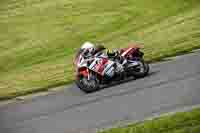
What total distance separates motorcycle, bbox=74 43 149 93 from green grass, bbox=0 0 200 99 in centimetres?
327

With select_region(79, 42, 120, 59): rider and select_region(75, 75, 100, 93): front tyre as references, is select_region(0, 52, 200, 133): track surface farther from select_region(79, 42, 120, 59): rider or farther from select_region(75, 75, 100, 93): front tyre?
select_region(79, 42, 120, 59): rider

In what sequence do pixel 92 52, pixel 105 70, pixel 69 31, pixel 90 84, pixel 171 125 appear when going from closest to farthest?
1. pixel 171 125
2. pixel 90 84
3. pixel 105 70
4. pixel 92 52
5. pixel 69 31

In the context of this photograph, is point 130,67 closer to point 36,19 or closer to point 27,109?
point 27,109

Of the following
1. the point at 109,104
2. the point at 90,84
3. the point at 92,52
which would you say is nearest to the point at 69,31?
the point at 92,52

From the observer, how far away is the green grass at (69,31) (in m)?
25.6

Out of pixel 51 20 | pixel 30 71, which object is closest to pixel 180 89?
pixel 30 71

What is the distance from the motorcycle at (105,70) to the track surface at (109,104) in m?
0.39

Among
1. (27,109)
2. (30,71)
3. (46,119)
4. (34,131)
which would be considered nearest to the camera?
(34,131)

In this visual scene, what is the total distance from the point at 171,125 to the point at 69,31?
64.1 feet

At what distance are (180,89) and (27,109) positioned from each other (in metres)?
5.46

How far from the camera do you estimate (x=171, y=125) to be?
562 inches

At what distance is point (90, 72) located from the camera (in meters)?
20.1

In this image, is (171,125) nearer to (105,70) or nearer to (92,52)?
(105,70)

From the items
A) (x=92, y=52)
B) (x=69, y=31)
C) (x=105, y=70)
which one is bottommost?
(x=69, y=31)
